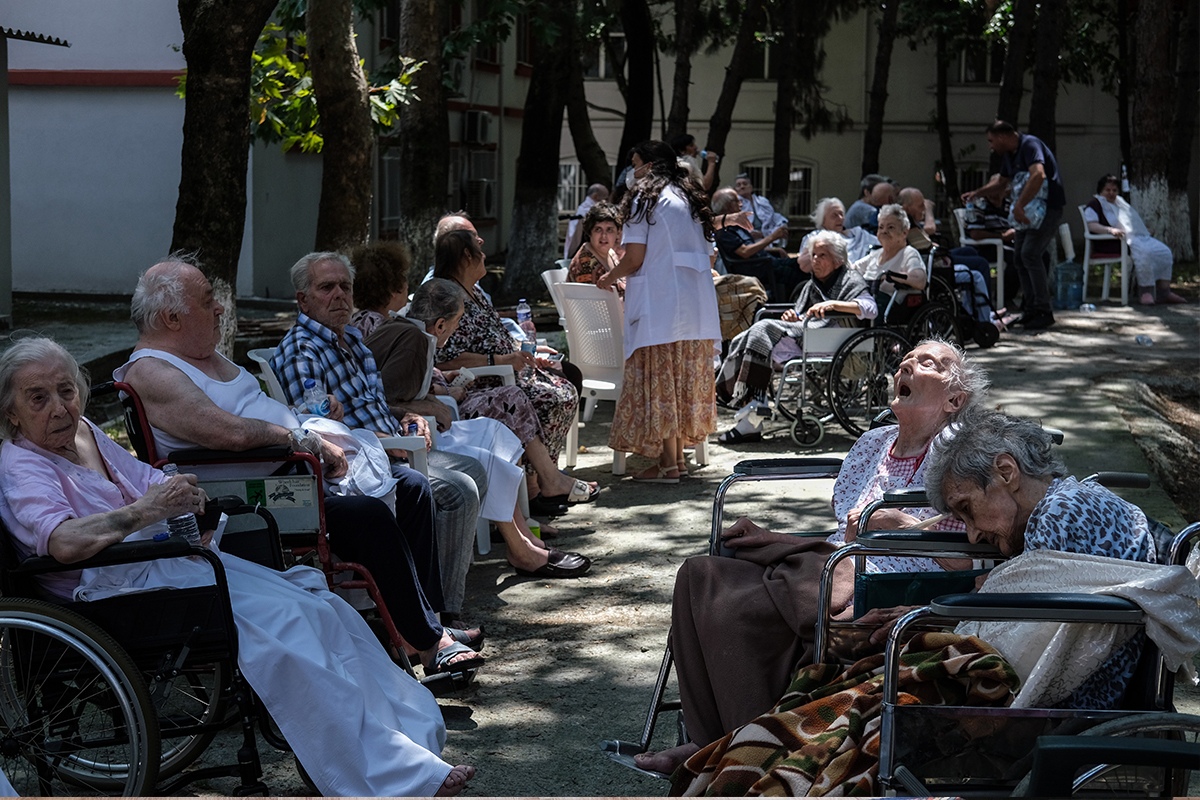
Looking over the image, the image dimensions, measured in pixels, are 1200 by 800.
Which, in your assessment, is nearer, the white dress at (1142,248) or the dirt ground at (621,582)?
the dirt ground at (621,582)

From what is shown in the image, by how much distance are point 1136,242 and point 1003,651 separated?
559 inches

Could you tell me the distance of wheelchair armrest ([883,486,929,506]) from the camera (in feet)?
11.8

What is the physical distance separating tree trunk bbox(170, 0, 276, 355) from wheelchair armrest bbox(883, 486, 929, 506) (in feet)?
15.1

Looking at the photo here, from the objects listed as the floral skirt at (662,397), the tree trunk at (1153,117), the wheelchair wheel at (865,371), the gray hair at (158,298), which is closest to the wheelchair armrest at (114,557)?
the gray hair at (158,298)

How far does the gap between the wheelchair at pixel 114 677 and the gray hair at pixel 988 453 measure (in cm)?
185

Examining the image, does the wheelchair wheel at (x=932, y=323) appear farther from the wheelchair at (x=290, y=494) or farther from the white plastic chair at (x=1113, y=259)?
the white plastic chair at (x=1113, y=259)

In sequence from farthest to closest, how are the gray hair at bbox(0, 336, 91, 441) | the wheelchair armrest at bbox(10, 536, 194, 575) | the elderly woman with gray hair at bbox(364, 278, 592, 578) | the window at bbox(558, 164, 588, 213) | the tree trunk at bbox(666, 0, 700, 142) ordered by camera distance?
the window at bbox(558, 164, 588, 213), the tree trunk at bbox(666, 0, 700, 142), the elderly woman with gray hair at bbox(364, 278, 592, 578), the gray hair at bbox(0, 336, 91, 441), the wheelchair armrest at bbox(10, 536, 194, 575)

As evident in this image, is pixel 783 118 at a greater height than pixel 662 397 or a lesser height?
greater

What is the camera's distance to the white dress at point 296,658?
3277 millimetres

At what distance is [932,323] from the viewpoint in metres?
9.45

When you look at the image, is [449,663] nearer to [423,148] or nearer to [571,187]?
[423,148]

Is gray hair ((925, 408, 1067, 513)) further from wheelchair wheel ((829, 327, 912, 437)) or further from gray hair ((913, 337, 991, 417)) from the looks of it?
wheelchair wheel ((829, 327, 912, 437))

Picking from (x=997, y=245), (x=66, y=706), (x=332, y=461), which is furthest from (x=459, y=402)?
Answer: (x=997, y=245)

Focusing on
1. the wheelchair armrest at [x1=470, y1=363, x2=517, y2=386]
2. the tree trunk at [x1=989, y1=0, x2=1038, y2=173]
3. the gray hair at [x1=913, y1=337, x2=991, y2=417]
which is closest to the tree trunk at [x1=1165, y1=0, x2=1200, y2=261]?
the tree trunk at [x1=989, y1=0, x2=1038, y2=173]
